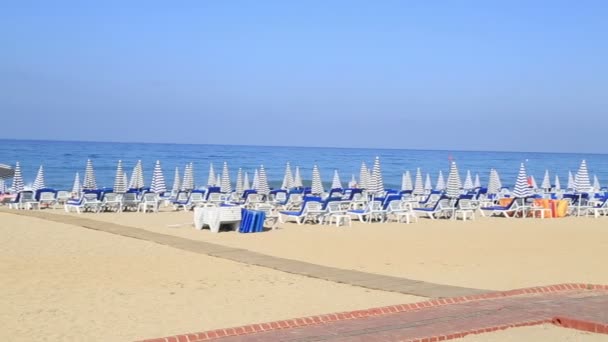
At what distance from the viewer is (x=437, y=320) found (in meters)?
6.08

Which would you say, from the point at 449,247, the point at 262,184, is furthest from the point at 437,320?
the point at 262,184

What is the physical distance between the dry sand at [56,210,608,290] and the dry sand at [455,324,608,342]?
223 centimetres

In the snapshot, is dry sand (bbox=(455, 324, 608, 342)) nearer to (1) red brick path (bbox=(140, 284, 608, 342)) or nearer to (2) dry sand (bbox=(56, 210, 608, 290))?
(1) red brick path (bbox=(140, 284, 608, 342))

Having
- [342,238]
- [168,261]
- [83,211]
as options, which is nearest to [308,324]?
[168,261]

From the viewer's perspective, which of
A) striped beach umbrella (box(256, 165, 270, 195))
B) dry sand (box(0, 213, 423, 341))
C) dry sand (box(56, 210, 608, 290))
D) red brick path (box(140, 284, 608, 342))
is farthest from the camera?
striped beach umbrella (box(256, 165, 270, 195))

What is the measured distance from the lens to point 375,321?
6094mm

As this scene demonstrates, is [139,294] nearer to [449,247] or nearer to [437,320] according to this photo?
[437,320]

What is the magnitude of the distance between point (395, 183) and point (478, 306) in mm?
44870

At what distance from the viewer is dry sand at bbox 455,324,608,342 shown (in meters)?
5.57

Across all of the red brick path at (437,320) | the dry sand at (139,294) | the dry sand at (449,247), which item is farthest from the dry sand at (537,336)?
the dry sand at (449,247)

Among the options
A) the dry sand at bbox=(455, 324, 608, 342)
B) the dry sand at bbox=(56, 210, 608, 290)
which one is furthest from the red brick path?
the dry sand at bbox=(56, 210, 608, 290)

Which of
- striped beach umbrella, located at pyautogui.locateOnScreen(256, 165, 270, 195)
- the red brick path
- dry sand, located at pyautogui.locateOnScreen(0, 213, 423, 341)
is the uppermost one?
the red brick path

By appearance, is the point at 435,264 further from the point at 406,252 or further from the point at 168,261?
the point at 168,261

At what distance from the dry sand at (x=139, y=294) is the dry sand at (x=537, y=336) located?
1.46 meters
